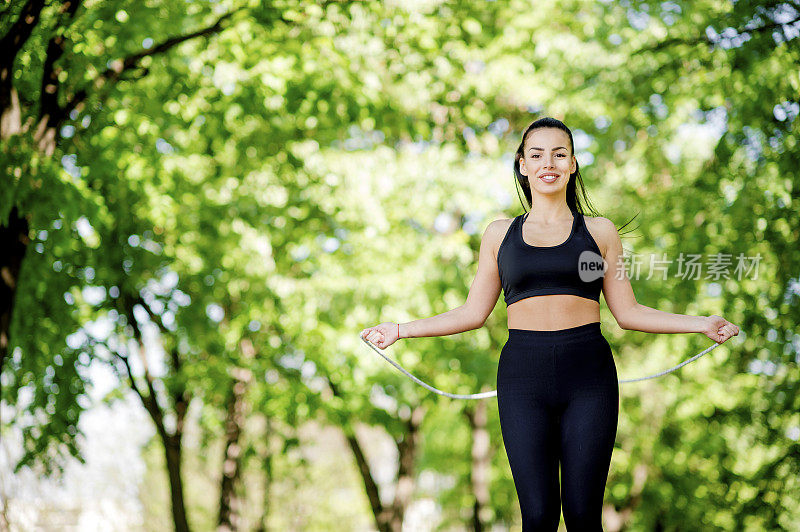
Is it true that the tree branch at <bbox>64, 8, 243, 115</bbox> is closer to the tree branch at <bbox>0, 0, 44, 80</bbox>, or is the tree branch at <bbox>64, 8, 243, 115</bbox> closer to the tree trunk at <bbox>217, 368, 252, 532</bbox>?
the tree branch at <bbox>0, 0, 44, 80</bbox>

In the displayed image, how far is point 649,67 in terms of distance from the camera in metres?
9.67

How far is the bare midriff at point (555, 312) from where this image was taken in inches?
124

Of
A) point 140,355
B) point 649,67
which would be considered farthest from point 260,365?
Answer: point 649,67

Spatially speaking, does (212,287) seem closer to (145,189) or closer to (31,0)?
(145,189)

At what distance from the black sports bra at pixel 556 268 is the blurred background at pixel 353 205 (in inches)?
159

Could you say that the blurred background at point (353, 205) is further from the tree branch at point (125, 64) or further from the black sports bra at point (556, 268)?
the black sports bra at point (556, 268)

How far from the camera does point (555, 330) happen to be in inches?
124

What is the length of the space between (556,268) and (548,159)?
463 millimetres

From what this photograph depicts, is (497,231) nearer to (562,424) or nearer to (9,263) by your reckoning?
(562,424)

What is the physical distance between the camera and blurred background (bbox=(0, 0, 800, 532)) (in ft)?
Answer: 23.7

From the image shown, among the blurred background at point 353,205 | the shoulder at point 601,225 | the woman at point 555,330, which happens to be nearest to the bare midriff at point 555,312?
the woman at point 555,330

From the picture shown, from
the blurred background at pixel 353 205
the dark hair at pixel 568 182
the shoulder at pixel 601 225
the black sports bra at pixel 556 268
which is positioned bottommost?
the blurred background at pixel 353 205

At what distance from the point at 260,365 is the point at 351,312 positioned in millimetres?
1632

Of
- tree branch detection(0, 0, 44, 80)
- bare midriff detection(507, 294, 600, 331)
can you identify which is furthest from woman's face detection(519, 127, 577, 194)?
tree branch detection(0, 0, 44, 80)
